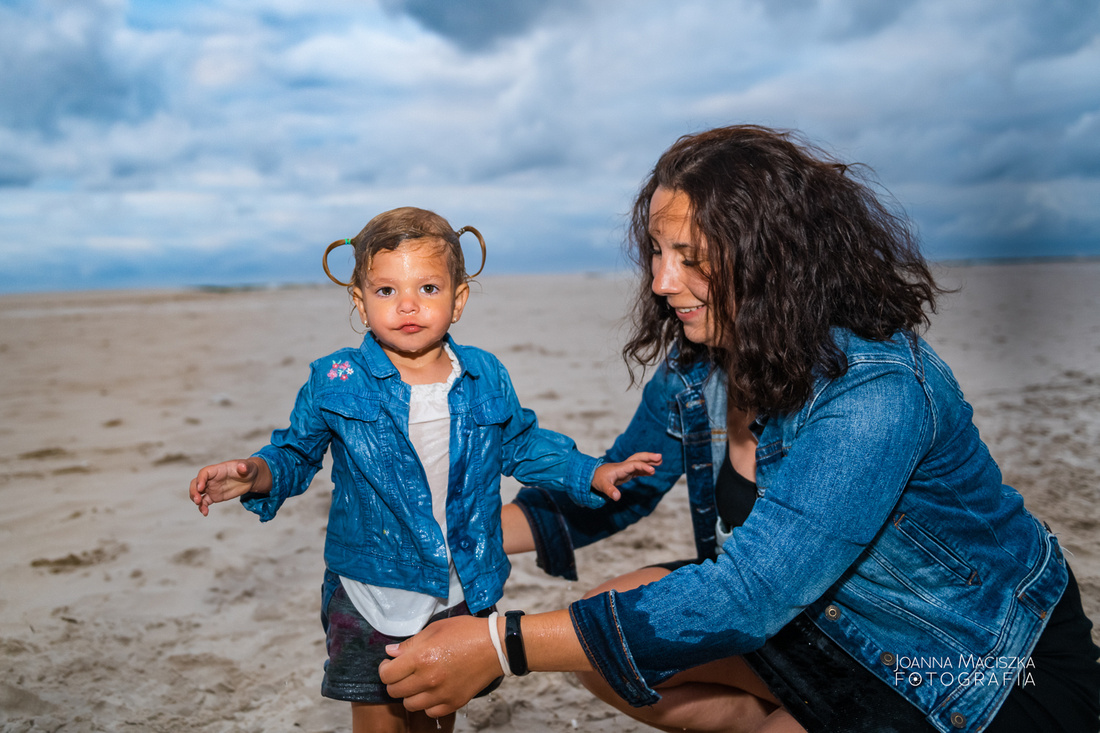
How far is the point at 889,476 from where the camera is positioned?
154 centimetres

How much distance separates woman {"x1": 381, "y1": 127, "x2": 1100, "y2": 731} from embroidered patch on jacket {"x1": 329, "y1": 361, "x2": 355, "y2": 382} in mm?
700

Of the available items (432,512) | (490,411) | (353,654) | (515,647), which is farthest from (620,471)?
(353,654)

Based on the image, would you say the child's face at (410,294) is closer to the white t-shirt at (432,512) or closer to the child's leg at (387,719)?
the white t-shirt at (432,512)

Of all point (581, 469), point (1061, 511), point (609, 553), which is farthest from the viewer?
point (1061, 511)

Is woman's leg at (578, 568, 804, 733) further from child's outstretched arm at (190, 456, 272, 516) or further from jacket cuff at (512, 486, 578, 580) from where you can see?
child's outstretched arm at (190, 456, 272, 516)

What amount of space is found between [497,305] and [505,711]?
12631 millimetres

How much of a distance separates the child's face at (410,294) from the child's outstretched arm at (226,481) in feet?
1.51

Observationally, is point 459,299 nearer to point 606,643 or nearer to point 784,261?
point 784,261

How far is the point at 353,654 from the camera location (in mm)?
1891

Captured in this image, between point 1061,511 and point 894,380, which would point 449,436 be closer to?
point 894,380

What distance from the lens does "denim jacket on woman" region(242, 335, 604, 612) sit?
1.90m

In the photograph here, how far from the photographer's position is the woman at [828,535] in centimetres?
153

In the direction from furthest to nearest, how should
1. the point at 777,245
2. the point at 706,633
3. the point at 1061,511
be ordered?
the point at 1061,511, the point at 777,245, the point at 706,633

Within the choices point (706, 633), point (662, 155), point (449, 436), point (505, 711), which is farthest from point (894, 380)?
point (505, 711)
